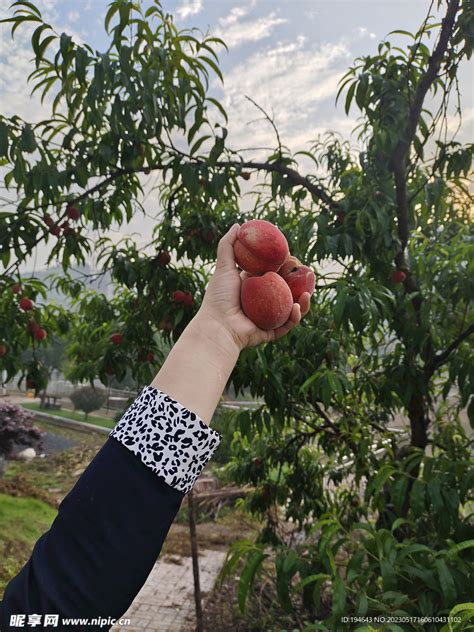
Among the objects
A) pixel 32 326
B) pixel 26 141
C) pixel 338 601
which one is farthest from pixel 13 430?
pixel 338 601

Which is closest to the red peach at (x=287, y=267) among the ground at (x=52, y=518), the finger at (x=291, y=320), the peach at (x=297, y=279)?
the peach at (x=297, y=279)

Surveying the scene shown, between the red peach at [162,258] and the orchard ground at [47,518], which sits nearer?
the red peach at [162,258]

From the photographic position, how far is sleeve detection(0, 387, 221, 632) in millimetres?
467

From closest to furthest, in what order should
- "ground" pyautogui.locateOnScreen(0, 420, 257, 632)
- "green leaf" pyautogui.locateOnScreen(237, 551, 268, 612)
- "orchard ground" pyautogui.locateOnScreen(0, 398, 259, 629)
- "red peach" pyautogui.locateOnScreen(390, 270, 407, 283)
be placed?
1. "green leaf" pyautogui.locateOnScreen(237, 551, 268, 612)
2. "red peach" pyautogui.locateOnScreen(390, 270, 407, 283)
3. "ground" pyautogui.locateOnScreen(0, 420, 257, 632)
4. "orchard ground" pyautogui.locateOnScreen(0, 398, 259, 629)

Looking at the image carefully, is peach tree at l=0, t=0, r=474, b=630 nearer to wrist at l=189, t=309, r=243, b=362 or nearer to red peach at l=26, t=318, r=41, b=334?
red peach at l=26, t=318, r=41, b=334

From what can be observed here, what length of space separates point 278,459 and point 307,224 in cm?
159

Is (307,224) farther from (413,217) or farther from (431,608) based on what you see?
(431,608)

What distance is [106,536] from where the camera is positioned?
1.55 feet

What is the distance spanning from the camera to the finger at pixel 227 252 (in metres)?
0.77

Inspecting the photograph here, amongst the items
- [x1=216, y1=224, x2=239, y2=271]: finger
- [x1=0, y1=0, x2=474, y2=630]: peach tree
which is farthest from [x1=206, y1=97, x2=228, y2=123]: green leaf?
[x1=216, y1=224, x2=239, y2=271]: finger

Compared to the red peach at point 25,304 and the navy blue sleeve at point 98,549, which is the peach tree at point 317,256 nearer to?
the red peach at point 25,304

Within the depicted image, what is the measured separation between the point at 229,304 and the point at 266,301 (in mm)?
73

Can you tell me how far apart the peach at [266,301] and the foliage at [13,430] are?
501 cm

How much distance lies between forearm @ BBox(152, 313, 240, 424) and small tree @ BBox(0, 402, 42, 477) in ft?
16.7
